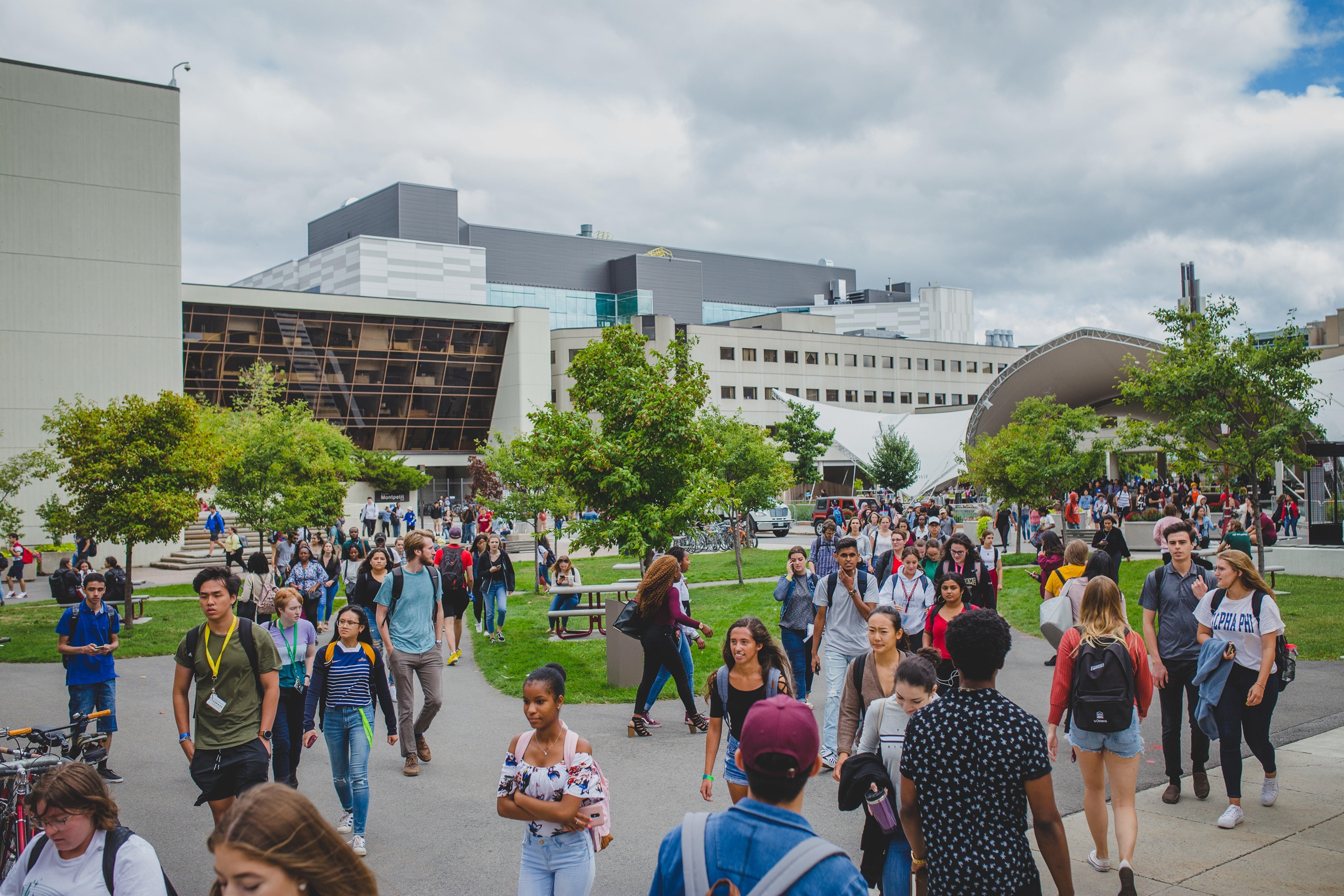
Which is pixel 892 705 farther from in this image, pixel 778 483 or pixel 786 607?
pixel 778 483

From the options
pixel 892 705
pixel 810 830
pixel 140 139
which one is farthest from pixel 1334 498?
pixel 140 139

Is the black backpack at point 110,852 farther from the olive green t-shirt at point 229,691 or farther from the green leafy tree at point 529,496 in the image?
the green leafy tree at point 529,496

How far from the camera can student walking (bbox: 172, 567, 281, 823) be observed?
526 cm

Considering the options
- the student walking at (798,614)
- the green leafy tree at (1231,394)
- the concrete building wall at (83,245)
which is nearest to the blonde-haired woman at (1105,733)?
the student walking at (798,614)

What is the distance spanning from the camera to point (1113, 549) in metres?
13.4

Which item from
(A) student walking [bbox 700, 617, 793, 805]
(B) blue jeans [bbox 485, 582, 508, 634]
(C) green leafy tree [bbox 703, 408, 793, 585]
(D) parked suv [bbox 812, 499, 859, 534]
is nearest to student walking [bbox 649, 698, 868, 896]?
(A) student walking [bbox 700, 617, 793, 805]

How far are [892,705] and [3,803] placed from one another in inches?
186

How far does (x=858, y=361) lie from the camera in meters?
86.9

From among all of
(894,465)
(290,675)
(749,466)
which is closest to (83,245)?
(749,466)

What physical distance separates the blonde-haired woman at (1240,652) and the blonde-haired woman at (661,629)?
3.82 m

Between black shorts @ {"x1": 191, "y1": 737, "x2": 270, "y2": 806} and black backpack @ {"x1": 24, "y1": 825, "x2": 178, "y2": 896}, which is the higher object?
black backpack @ {"x1": 24, "y1": 825, "x2": 178, "y2": 896}

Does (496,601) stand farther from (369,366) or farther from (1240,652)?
(369,366)

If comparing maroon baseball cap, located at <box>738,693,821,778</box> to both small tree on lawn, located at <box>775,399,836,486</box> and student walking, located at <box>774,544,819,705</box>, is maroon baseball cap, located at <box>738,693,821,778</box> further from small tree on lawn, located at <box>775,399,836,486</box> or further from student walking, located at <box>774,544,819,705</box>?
small tree on lawn, located at <box>775,399,836,486</box>

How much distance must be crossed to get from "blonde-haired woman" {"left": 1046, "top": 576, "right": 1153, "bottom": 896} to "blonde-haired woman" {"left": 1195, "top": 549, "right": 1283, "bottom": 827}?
3.61ft
